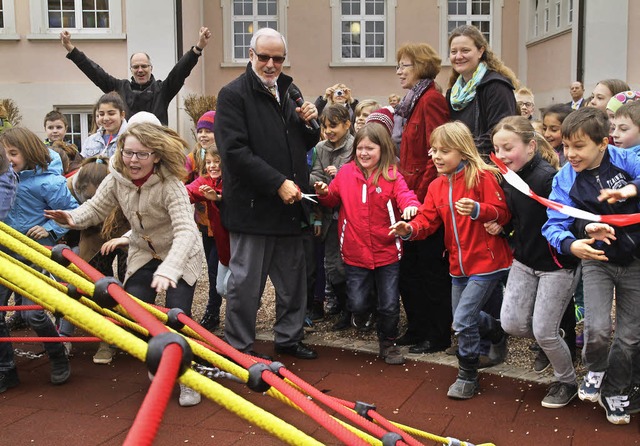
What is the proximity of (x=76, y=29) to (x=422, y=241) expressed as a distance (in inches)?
580

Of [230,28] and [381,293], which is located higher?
[230,28]

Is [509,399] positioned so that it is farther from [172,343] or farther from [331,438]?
[172,343]

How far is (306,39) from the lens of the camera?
20.6 m

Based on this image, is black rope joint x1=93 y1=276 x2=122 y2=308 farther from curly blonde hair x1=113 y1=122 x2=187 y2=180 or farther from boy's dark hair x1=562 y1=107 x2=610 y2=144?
boy's dark hair x1=562 y1=107 x2=610 y2=144

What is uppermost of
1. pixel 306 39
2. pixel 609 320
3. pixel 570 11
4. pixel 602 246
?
pixel 570 11

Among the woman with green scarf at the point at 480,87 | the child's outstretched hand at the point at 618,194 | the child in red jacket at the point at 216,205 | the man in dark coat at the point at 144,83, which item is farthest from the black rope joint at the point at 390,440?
the man in dark coat at the point at 144,83

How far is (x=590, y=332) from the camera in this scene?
14.3 feet

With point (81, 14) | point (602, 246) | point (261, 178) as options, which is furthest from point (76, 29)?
point (602, 246)

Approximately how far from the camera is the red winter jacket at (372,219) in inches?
221

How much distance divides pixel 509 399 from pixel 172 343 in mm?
3340

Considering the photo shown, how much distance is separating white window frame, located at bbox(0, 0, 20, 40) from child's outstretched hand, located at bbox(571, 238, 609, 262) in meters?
16.7

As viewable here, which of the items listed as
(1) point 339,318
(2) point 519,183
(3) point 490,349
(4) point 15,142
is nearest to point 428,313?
(3) point 490,349

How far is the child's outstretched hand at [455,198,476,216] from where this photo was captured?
4.62 metres

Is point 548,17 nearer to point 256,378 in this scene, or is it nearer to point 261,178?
point 261,178
